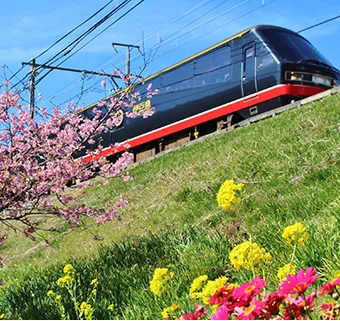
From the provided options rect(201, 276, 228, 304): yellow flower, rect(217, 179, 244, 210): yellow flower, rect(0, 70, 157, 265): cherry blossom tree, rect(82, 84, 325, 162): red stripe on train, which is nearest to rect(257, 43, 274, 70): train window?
rect(82, 84, 325, 162): red stripe on train

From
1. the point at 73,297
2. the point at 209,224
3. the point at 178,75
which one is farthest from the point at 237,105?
the point at 73,297

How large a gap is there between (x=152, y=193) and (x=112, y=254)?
3177 mm

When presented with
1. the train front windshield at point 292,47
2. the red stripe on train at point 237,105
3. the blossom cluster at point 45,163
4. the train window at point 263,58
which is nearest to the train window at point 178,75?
the red stripe on train at point 237,105

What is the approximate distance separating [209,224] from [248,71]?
8678 mm

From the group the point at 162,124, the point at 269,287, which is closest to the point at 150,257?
the point at 269,287

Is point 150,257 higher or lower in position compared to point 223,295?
lower

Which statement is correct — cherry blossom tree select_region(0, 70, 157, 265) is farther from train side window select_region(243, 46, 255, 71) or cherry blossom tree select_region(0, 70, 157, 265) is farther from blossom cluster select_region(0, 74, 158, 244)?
train side window select_region(243, 46, 255, 71)

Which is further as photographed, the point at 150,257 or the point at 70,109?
the point at 70,109

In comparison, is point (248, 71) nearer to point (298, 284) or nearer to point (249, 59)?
point (249, 59)

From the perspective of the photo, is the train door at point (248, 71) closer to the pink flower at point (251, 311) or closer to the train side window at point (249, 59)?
the train side window at point (249, 59)

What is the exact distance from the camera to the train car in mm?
12055

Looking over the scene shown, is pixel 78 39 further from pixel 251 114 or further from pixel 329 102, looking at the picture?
pixel 329 102

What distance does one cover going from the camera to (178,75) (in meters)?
15.1

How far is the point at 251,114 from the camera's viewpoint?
488 inches
